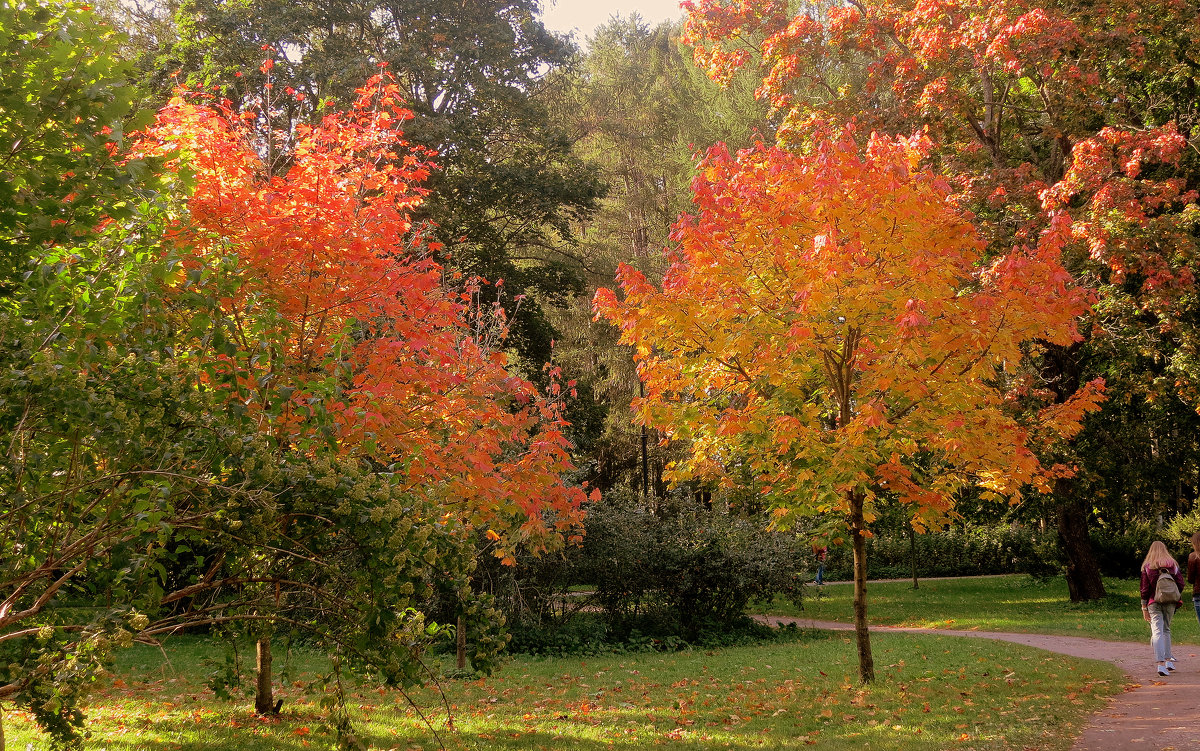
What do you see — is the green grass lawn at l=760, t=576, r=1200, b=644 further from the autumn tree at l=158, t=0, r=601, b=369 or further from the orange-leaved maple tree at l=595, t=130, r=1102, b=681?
the autumn tree at l=158, t=0, r=601, b=369

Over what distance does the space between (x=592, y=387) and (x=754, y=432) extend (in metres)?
18.2

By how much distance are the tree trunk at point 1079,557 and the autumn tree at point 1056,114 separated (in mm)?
887

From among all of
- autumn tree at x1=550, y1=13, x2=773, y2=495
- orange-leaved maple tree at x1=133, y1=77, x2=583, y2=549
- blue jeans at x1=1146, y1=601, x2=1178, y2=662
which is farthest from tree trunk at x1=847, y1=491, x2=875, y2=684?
autumn tree at x1=550, y1=13, x2=773, y2=495

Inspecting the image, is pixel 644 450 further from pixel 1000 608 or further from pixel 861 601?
pixel 861 601

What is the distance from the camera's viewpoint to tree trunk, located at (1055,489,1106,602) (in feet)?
57.5

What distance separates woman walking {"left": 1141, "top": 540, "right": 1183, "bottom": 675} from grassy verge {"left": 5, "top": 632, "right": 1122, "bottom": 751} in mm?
715

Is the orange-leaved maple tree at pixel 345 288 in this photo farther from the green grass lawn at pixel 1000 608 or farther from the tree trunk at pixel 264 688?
the green grass lawn at pixel 1000 608

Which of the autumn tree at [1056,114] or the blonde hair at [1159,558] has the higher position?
the autumn tree at [1056,114]

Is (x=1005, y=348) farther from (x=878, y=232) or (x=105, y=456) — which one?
(x=105, y=456)

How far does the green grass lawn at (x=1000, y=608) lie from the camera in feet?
47.8

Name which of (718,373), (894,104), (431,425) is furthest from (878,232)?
(894,104)

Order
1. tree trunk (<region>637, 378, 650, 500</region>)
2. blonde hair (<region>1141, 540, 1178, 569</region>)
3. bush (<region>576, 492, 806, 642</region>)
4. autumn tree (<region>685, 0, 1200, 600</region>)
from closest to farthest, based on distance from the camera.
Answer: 1. blonde hair (<region>1141, 540, 1178, 569</region>)
2. autumn tree (<region>685, 0, 1200, 600</region>)
3. bush (<region>576, 492, 806, 642</region>)
4. tree trunk (<region>637, 378, 650, 500</region>)

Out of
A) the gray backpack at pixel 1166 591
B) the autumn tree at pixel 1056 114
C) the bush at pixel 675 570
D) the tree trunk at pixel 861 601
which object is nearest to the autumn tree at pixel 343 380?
the tree trunk at pixel 861 601

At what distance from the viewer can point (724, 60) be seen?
15.1 meters
